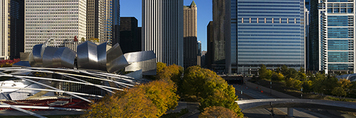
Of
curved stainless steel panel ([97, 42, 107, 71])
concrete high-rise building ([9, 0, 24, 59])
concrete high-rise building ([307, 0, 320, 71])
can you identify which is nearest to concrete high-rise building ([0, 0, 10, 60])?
concrete high-rise building ([9, 0, 24, 59])

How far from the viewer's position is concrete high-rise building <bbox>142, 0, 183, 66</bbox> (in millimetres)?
142000

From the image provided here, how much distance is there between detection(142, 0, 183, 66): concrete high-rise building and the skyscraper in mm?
97312

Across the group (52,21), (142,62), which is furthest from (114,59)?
(52,21)

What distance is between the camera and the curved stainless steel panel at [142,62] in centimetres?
6138

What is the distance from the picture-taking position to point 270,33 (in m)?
143

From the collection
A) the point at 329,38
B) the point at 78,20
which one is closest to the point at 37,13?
the point at 78,20

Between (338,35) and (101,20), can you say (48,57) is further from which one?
(338,35)

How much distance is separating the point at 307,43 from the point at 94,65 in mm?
187608

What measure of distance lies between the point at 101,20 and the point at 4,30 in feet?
216

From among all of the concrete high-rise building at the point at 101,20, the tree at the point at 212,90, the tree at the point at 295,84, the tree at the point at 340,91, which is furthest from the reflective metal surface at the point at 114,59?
the concrete high-rise building at the point at 101,20

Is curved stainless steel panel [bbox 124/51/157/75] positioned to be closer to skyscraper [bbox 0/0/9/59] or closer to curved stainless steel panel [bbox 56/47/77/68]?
curved stainless steel panel [bbox 56/47/77/68]

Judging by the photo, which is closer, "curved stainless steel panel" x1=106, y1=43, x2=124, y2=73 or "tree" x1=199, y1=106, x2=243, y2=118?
"tree" x1=199, y1=106, x2=243, y2=118

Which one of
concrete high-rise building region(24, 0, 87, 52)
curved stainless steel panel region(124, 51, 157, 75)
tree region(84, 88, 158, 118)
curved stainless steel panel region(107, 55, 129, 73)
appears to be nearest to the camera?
tree region(84, 88, 158, 118)

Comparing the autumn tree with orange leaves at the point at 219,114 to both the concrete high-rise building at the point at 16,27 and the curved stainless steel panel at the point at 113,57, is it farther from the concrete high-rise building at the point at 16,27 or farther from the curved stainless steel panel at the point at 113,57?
the concrete high-rise building at the point at 16,27
